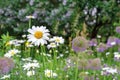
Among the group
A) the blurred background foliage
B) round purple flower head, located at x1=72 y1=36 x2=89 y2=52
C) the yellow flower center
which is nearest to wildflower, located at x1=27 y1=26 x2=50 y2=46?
the yellow flower center

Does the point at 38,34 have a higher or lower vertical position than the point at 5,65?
higher

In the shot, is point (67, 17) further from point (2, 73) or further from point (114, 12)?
point (2, 73)

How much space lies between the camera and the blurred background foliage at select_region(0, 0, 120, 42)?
6.57 meters

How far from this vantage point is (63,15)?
666 centimetres

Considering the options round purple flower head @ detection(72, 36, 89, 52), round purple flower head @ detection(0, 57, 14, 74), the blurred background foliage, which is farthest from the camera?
the blurred background foliage

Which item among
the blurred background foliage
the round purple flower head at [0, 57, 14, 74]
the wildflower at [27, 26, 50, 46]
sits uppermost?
the blurred background foliage

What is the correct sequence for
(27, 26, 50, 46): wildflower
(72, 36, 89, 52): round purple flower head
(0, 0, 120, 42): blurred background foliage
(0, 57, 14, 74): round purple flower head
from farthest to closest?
1. (0, 0, 120, 42): blurred background foliage
2. (0, 57, 14, 74): round purple flower head
3. (72, 36, 89, 52): round purple flower head
4. (27, 26, 50, 46): wildflower

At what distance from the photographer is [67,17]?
6.69m

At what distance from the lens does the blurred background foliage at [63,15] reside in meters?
6.57

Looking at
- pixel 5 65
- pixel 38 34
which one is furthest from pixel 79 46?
pixel 5 65

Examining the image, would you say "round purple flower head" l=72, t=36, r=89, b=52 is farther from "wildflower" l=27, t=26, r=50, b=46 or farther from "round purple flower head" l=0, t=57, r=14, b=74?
"round purple flower head" l=0, t=57, r=14, b=74

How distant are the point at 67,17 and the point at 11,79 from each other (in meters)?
3.58

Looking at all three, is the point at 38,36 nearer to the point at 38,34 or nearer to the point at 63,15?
the point at 38,34

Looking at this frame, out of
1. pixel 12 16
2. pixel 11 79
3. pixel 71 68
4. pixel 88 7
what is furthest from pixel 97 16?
pixel 11 79
